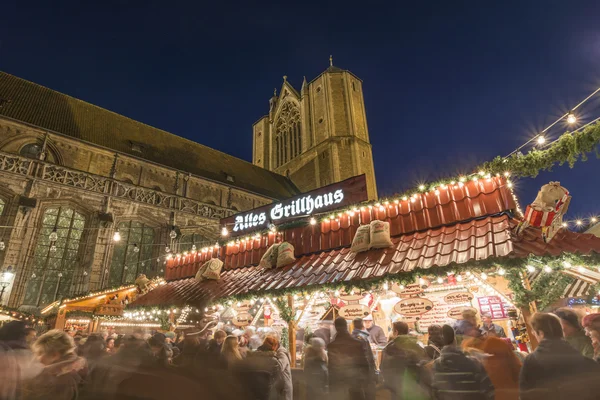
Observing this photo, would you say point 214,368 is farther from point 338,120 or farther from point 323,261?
point 338,120

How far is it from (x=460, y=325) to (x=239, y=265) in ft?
26.2

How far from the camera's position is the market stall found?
5.36 meters

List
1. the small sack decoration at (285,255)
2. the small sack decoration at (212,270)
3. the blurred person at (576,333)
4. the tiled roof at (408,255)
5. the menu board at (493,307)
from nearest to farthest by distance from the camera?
the blurred person at (576,333) → the tiled roof at (408,255) → the menu board at (493,307) → the small sack decoration at (285,255) → the small sack decoration at (212,270)

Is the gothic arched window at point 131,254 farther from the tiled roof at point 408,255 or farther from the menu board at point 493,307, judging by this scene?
the menu board at point 493,307

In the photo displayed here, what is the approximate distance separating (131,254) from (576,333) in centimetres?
2272

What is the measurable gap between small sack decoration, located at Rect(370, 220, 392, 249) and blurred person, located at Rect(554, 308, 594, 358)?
3766 millimetres

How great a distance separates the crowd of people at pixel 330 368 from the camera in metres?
2.82

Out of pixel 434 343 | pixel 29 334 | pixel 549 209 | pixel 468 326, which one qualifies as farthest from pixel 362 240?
pixel 29 334

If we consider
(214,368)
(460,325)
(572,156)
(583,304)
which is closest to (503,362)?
(460,325)

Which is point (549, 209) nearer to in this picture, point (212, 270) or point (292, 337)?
point (292, 337)

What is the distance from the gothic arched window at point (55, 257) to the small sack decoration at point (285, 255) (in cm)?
1451

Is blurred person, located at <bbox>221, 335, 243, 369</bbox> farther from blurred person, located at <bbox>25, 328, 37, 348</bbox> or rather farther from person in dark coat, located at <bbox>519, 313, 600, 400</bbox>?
person in dark coat, located at <bbox>519, 313, 600, 400</bbox>

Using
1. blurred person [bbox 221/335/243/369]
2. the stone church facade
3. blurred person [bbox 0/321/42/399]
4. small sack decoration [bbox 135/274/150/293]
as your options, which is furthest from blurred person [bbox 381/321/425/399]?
small sack decoration [bbox 135/274/150/293]

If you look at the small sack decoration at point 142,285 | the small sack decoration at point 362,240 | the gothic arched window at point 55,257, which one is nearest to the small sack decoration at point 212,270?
the small sack decoration at point 142,285
